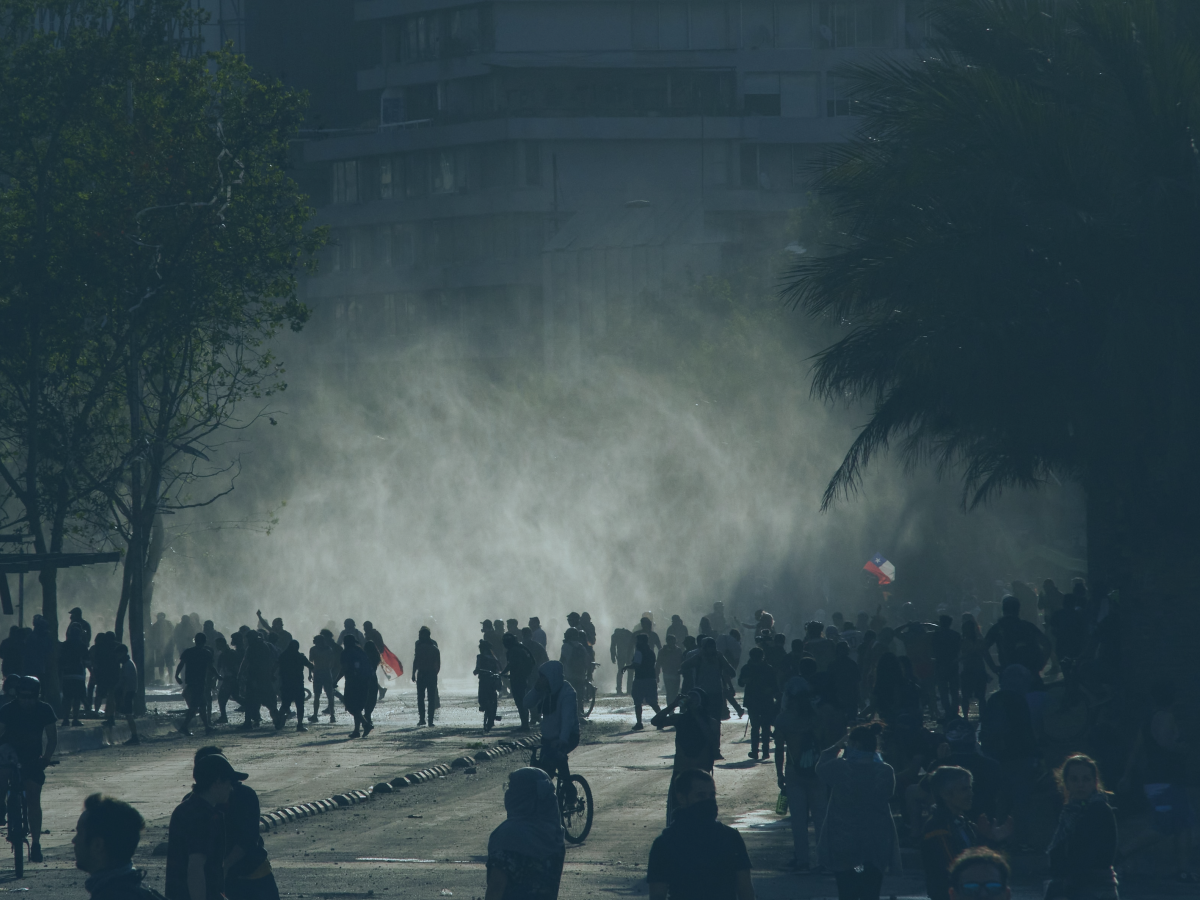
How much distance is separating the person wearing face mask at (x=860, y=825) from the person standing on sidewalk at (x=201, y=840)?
3.52 metres

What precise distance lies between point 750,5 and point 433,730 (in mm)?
69225

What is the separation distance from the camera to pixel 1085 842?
→ 8.37 metres

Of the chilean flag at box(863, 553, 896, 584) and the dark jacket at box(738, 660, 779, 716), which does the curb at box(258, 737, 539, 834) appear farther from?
the chilean flag at box(863, 553, 896, 584)

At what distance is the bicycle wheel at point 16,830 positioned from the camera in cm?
1316

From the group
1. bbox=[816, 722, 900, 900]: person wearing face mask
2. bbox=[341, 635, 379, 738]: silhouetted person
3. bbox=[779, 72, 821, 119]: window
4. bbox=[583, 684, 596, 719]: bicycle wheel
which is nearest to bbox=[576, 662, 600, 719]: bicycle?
bbox=[583, 684, 596, 719]: bicycle wheel

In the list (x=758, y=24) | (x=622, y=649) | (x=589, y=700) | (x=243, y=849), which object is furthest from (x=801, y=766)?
(x=758, y=24)

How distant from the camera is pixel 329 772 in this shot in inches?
823

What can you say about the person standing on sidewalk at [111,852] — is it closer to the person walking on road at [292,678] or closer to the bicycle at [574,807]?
the bicycle at [574,807]

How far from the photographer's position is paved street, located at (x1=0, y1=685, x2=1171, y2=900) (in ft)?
42.1

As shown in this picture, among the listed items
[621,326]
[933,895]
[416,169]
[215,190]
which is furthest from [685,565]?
[933,895]

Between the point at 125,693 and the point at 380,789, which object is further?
the point at 125,693

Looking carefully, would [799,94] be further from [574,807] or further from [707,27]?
[574,807]

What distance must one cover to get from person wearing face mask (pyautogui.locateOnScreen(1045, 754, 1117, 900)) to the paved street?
379cm

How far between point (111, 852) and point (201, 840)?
200cm
